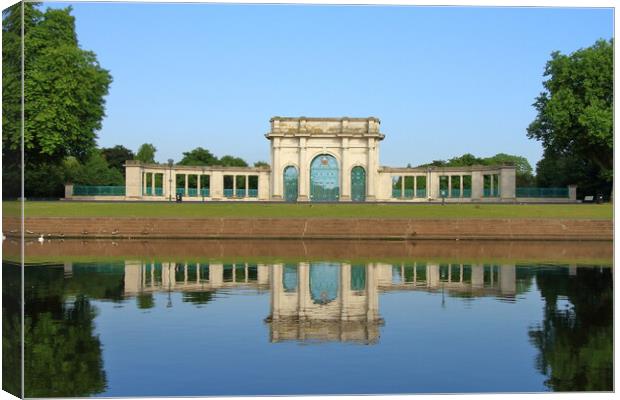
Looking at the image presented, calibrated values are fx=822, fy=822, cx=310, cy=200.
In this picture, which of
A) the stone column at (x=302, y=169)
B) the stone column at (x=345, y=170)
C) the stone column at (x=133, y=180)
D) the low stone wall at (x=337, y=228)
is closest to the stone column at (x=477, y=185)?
the stone column at (x=345, y=170)

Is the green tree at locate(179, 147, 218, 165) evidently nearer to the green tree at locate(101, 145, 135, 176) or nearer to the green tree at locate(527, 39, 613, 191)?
the green tree at locate(101, 145, 135, 176)

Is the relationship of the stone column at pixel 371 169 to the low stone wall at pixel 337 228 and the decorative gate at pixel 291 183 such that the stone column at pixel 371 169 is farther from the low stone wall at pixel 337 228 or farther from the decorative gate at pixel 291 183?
the low stone wall at pixel 337 228

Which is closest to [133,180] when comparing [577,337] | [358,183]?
[358,183]

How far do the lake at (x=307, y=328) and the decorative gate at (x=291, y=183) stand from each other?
5605 cm

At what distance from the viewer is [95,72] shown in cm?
5409

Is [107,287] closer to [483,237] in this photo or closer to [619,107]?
[619,107]

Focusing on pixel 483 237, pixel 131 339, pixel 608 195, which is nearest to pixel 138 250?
pixel 483 237

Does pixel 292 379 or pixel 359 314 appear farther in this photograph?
pixel 359 314

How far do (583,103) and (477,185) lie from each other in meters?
27.8

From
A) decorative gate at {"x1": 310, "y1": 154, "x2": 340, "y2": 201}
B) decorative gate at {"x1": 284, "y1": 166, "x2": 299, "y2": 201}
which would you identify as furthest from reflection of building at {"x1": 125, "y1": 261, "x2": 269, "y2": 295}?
decorative gate at {"x1": 310, "y1": 154, "x2": 340, "y2": 201}

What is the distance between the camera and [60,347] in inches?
514

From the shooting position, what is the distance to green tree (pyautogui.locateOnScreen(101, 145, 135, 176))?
119306 mm

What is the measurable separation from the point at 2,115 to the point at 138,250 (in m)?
24.9

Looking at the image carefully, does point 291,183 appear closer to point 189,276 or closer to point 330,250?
point 330,250
